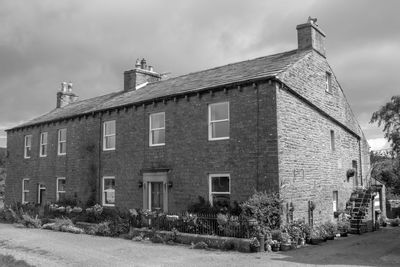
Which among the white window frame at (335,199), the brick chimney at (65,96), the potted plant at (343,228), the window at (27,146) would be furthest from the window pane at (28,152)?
the potted plant at (343,228)

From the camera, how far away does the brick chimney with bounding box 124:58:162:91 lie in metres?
25.2

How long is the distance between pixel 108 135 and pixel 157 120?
378 centimetres

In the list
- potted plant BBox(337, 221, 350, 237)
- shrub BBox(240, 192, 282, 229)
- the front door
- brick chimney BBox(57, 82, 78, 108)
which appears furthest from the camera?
brick chimney BBox(57, 82, 78, 108)

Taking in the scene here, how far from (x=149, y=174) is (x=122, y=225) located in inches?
103

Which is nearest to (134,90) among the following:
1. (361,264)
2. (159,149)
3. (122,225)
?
(159,149)

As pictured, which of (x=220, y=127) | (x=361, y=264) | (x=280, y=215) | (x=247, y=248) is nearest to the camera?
(x=361, y=264)

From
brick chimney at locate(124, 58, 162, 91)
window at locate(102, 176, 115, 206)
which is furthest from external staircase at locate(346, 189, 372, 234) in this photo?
brick chimney at locate(124, 58, 162, 91)

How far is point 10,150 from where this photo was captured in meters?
29.9

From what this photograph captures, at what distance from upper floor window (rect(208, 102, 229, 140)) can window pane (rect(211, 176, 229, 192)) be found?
5.31 feet

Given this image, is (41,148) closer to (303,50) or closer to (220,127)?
(220,127)

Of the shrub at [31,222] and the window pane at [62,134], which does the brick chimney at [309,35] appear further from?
the shrub at [31,222]

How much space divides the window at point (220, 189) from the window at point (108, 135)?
724cm

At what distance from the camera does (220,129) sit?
16781mm

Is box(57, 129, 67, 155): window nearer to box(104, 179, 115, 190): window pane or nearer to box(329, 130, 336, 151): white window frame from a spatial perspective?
box(104, 179, 115, 190): window pane
